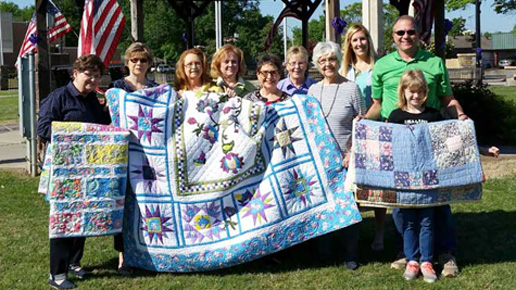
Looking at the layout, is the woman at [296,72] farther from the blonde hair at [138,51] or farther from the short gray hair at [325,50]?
the blonde hair at [138,51]

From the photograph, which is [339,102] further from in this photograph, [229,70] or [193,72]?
[193,72]

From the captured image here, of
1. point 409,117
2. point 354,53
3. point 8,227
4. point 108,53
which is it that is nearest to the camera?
point 409,117

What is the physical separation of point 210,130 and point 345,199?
115cm

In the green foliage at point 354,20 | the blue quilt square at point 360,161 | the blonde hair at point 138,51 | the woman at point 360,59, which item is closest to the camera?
the blue quilt square at point 360,161

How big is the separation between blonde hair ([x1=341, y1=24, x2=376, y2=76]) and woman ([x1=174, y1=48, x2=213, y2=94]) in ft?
4.05

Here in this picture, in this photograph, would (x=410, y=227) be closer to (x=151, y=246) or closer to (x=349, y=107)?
(x=349, y=107)

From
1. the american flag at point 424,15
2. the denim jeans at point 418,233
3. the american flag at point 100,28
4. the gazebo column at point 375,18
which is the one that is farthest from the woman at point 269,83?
the gazebo column at point 375,18

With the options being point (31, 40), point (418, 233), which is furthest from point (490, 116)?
point (31, 40)

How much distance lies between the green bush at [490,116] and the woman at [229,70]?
24.5 ft

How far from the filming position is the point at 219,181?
15.7 ft

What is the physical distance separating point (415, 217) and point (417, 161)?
1.54 feet

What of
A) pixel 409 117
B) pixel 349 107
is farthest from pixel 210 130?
pixel 409 117

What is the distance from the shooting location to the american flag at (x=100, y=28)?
9.02 meters

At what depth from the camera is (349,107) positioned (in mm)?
4957
